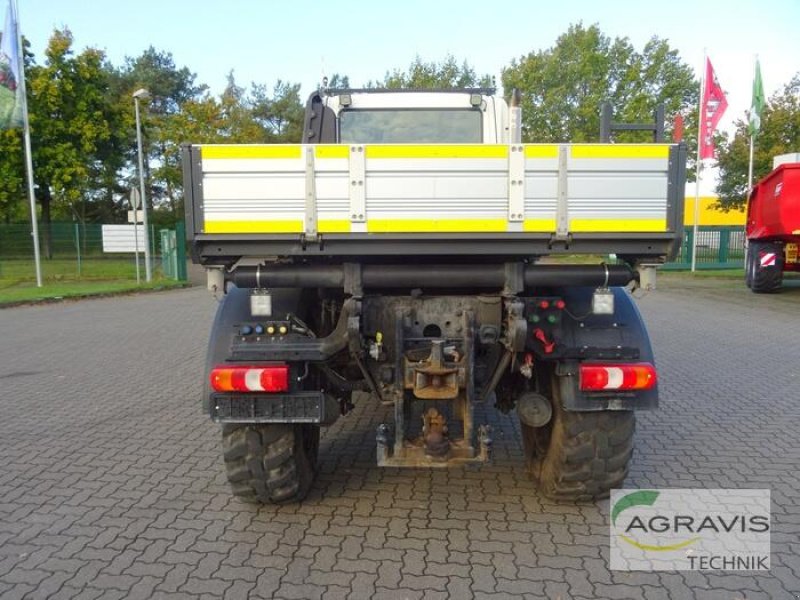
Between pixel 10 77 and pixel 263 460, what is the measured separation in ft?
58.2

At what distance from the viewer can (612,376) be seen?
10.8 feet

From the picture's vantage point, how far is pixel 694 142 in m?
35.1

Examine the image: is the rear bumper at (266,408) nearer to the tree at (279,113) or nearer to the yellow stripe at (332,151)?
the yellow stripe at (332,151)

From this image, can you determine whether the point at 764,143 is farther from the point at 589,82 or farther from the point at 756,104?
the point at 589,82

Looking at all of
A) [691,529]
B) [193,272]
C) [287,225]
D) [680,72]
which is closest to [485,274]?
[287,225]

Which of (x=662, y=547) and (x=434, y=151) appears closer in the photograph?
(x=434, y=151)

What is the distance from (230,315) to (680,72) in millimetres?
40907

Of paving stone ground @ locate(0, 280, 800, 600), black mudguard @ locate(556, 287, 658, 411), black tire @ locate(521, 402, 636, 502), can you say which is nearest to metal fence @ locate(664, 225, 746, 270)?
paving stone ground @ locate(0, 280, 800, 600)

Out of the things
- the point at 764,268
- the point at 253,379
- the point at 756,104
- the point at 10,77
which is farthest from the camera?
the point at 756,104

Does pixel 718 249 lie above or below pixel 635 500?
above

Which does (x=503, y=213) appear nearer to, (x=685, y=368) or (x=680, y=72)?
(x=685, y=368)

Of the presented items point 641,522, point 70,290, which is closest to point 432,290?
point 641,522

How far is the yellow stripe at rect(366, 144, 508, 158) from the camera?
9.78ft

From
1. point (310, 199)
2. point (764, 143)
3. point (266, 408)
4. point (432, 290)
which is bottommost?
point (266, 408)
